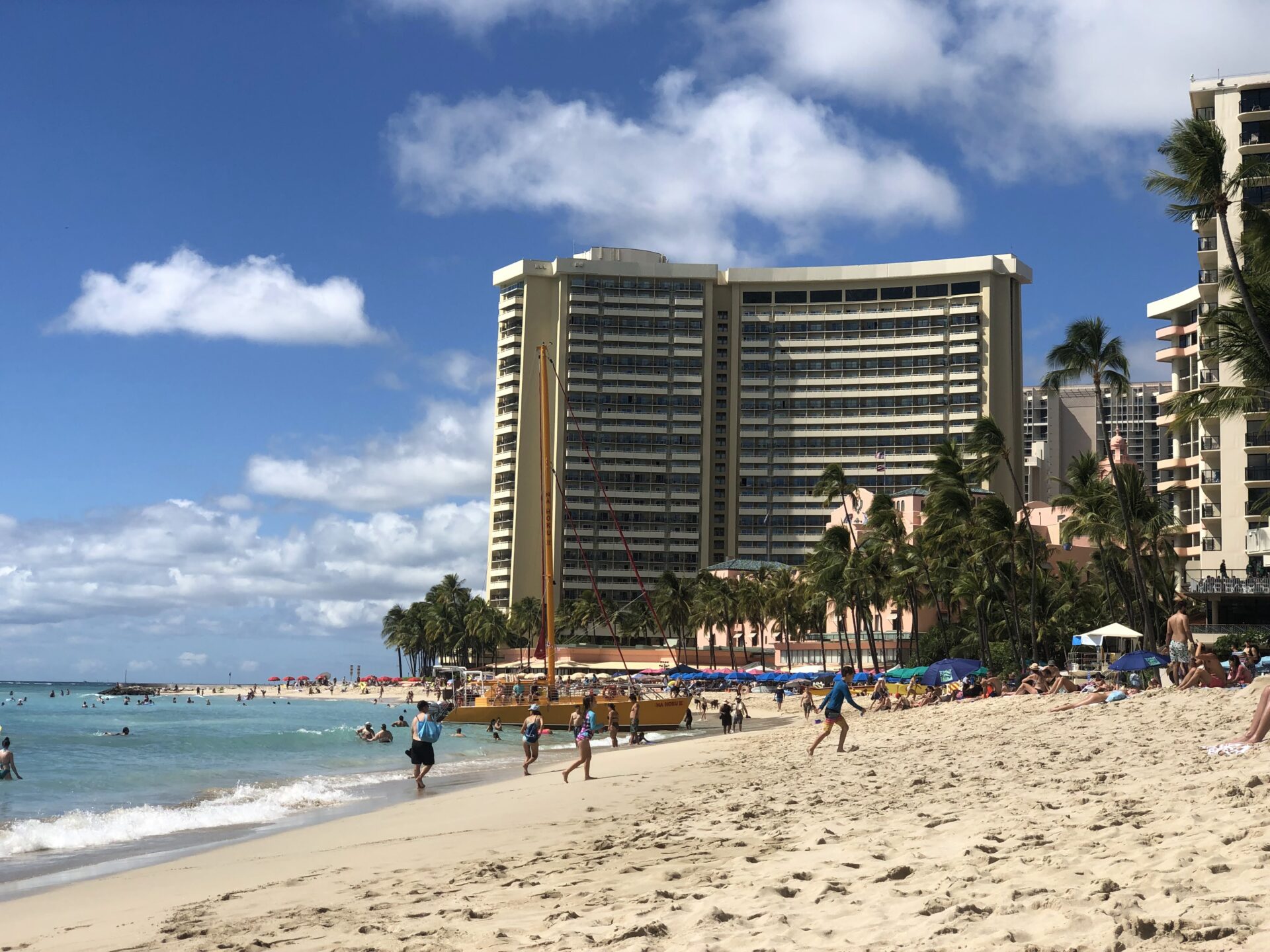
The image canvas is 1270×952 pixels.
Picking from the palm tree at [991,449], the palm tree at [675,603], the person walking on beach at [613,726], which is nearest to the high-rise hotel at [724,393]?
the palm tree at [675,603]

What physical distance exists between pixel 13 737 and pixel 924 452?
317 feet

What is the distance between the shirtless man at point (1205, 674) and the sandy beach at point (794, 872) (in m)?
7.46

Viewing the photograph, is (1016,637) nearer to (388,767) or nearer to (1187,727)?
(388,767)

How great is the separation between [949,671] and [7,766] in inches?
1081

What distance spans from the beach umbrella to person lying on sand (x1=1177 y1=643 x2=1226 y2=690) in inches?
350

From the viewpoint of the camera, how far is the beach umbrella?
32.3m

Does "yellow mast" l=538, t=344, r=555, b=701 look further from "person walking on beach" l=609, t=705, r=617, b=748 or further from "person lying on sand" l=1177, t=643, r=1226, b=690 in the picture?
"person lying on sand" l=1177, t=643, r=1226, b=690

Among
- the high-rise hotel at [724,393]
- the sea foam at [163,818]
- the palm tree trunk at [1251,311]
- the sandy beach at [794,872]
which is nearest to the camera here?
the sandy beach at [794,872]

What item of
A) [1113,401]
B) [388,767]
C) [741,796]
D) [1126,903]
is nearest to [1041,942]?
[1126,903]

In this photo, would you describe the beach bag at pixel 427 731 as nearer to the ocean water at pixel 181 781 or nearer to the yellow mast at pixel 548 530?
the ocean water at pixel 181 781

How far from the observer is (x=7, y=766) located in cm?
2561

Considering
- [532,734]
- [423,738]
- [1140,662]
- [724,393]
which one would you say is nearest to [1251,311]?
[1140,662]

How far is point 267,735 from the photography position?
50.0 metres

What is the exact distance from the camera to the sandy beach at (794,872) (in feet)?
19.4
